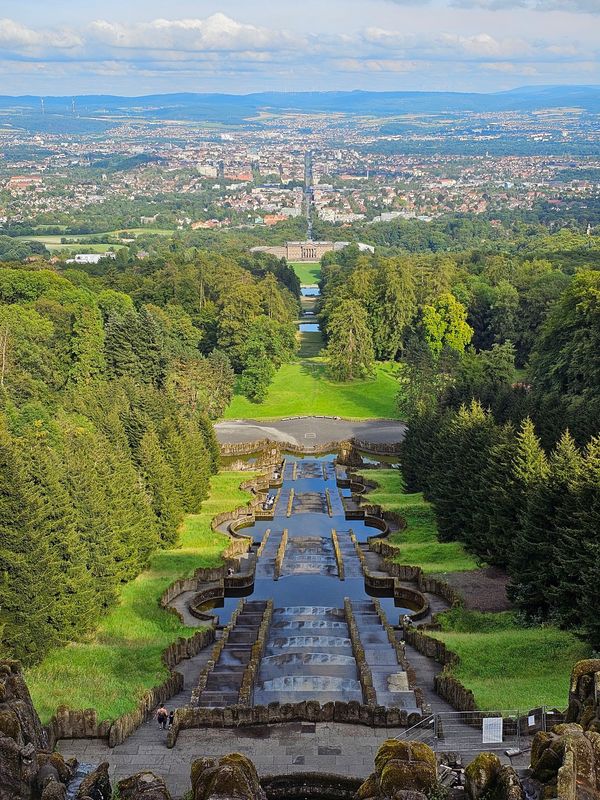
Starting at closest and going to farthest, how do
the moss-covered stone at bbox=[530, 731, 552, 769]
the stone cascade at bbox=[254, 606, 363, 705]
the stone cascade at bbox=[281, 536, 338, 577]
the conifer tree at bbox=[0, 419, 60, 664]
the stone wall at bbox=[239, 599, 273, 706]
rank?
the moss-covered stone at bbox=[530, 731, 552, 769], the stone wall at bbox=[239, 599, 273, 706], the stone cascade at bbox=[254, 606, 363, 705], the conifer tree at bbox=[0, 419, 60, 664], the stone cascade at bbox=[281, 536, 338, 577]

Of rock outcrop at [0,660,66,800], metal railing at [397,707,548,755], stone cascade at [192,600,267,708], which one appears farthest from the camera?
stone cascade at [192,600,267,708]

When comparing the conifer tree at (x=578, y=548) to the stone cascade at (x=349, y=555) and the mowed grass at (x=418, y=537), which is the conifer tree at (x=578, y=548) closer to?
the mowed grass at (x=418, y=537)

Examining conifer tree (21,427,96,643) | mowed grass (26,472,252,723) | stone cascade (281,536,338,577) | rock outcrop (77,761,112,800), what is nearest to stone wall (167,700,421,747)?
mowed grass (26,472,252,723)

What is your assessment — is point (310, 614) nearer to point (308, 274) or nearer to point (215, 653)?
point (215, 653)

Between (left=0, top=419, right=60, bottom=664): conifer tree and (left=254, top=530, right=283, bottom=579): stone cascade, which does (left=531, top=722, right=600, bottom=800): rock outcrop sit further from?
(left=254, top=530, right=283, bottom=579): stone cascade

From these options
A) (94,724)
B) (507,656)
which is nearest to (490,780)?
(94,724)

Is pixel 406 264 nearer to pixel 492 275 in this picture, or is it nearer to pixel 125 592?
pixel 492 275

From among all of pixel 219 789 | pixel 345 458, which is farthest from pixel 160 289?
pixel 219 789
